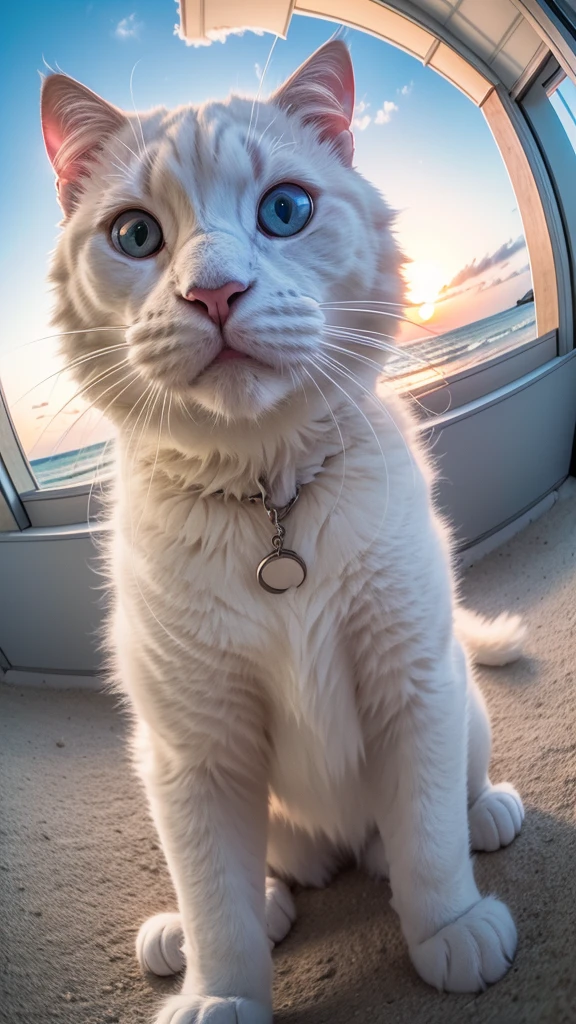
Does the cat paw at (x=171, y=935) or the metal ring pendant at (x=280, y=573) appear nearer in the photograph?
the metal ring pendant at (x=280, y=573)

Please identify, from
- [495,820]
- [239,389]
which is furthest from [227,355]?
[495,820]

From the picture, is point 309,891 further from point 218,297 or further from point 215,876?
point 218,297

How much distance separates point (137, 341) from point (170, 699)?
0.32 m

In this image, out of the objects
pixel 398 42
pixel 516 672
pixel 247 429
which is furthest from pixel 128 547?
pixel 398 42

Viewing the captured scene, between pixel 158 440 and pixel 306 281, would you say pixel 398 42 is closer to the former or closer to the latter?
pixel 306 281

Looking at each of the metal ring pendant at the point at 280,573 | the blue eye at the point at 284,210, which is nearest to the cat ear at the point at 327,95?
the blue eye at the point at 284,210

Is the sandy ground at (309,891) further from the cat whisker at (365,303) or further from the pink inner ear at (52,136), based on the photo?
the pink inner ear at (52,136)

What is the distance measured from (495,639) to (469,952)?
49 centimetres

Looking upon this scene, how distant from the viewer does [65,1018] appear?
0.53 m

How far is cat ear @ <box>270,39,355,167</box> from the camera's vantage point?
22.9 inches

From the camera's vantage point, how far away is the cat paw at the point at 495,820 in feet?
2.11

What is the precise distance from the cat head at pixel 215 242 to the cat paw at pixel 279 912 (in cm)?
56

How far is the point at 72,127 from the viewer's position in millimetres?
588

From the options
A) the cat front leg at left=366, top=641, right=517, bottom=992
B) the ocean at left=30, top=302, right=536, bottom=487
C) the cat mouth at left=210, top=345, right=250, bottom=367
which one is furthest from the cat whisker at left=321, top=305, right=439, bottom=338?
the cat front leg at left=366, top=641, right=517, bottom=992
